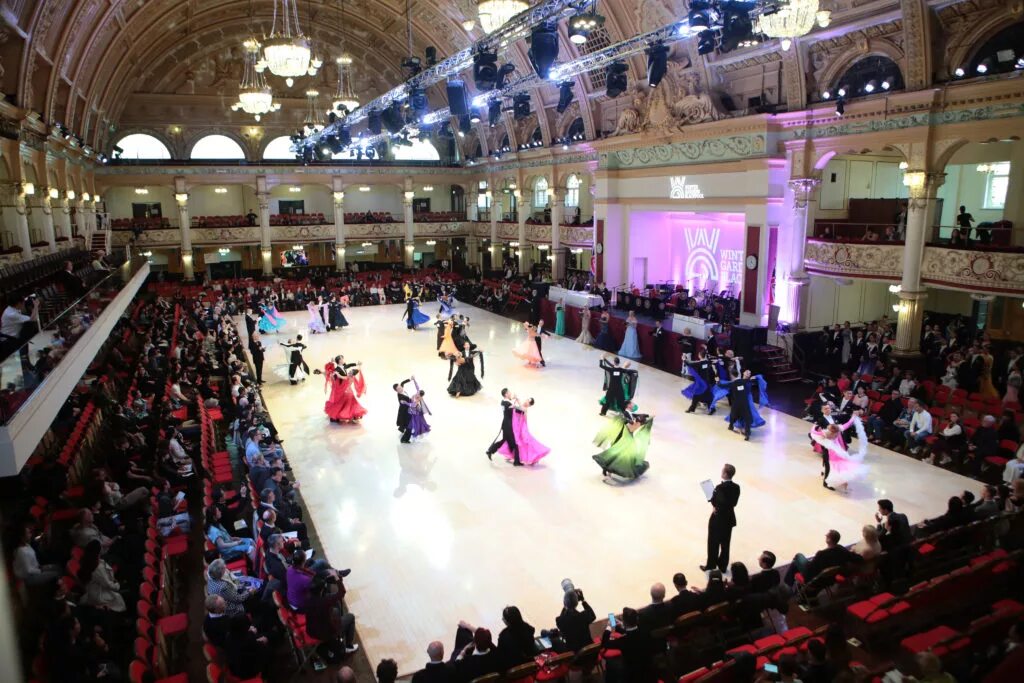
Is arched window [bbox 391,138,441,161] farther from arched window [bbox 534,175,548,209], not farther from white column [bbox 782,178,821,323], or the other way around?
white column [bbox 782,178,821,323]

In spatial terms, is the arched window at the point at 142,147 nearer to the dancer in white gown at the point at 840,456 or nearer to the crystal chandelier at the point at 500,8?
the crystal chandelier at the point at 500,8

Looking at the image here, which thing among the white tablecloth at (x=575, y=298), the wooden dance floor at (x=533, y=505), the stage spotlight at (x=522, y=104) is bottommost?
the wooden dance floor at (x=533, y=505)

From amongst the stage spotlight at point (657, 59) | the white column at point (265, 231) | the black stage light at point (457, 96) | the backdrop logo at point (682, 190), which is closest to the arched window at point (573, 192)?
the backdrop logo at point (682, 190)

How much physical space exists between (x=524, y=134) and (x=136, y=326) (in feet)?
58.0

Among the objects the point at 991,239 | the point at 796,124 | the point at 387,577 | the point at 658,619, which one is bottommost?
the point at 387,577

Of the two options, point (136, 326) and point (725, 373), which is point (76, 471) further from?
point (136, 326)

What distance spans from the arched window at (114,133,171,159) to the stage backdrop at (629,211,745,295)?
79.8 feet

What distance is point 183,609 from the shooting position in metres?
6.97

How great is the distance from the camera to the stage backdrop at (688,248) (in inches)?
884

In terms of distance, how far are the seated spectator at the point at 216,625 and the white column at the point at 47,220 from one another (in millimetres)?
17896

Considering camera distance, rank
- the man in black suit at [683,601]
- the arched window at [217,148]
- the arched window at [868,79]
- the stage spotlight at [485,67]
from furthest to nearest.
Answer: the arched window at [217,148], the arched window at [868,79], the stage spotlight at [485,67], the man in black suit at [683,601]

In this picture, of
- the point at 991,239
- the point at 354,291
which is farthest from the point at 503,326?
the point at 991,239

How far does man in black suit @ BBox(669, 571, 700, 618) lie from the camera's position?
6.02m

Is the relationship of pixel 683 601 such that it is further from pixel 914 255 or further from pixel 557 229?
pixel 557 229
